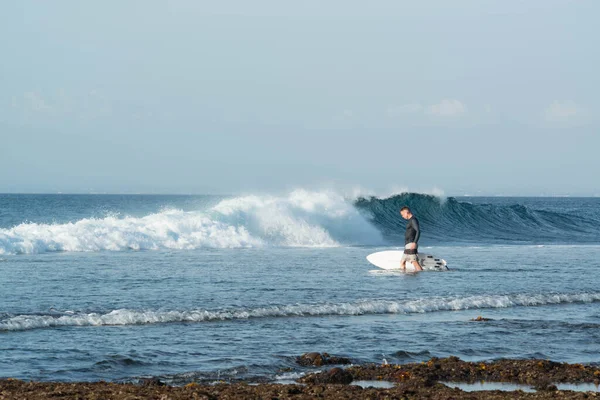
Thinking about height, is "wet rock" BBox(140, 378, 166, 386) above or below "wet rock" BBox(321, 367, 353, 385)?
below

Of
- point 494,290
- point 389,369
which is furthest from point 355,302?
point 389,369

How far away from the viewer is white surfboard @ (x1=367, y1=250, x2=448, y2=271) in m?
21.4

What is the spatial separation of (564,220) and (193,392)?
5094 cm

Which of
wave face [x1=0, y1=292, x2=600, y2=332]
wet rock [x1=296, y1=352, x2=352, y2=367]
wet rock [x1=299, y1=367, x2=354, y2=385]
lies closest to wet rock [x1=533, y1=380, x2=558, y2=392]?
wet rock [x1=299, y1=367, x2=354, y2=385]

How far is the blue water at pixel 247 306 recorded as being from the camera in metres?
10.5

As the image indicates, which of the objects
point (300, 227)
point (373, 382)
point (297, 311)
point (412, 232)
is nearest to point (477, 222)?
point (300, 227)

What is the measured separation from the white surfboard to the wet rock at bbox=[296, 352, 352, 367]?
11469 mm

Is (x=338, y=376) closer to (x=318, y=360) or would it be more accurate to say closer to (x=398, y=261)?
(x=318, y=360)

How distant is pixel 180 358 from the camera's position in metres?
10.2

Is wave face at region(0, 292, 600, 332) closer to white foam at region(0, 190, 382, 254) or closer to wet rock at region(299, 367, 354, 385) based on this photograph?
wet rock at region(299, 367, 354, 385)

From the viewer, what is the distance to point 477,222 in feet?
160

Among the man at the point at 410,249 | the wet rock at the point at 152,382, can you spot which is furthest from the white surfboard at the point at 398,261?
the wet rock at the point at 152,382

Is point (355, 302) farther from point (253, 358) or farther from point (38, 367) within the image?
point (38, 367)

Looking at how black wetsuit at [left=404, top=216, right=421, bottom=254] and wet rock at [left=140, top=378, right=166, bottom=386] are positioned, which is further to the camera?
black wetsuit at [left=404, top=216, right=421, bottom=254]
